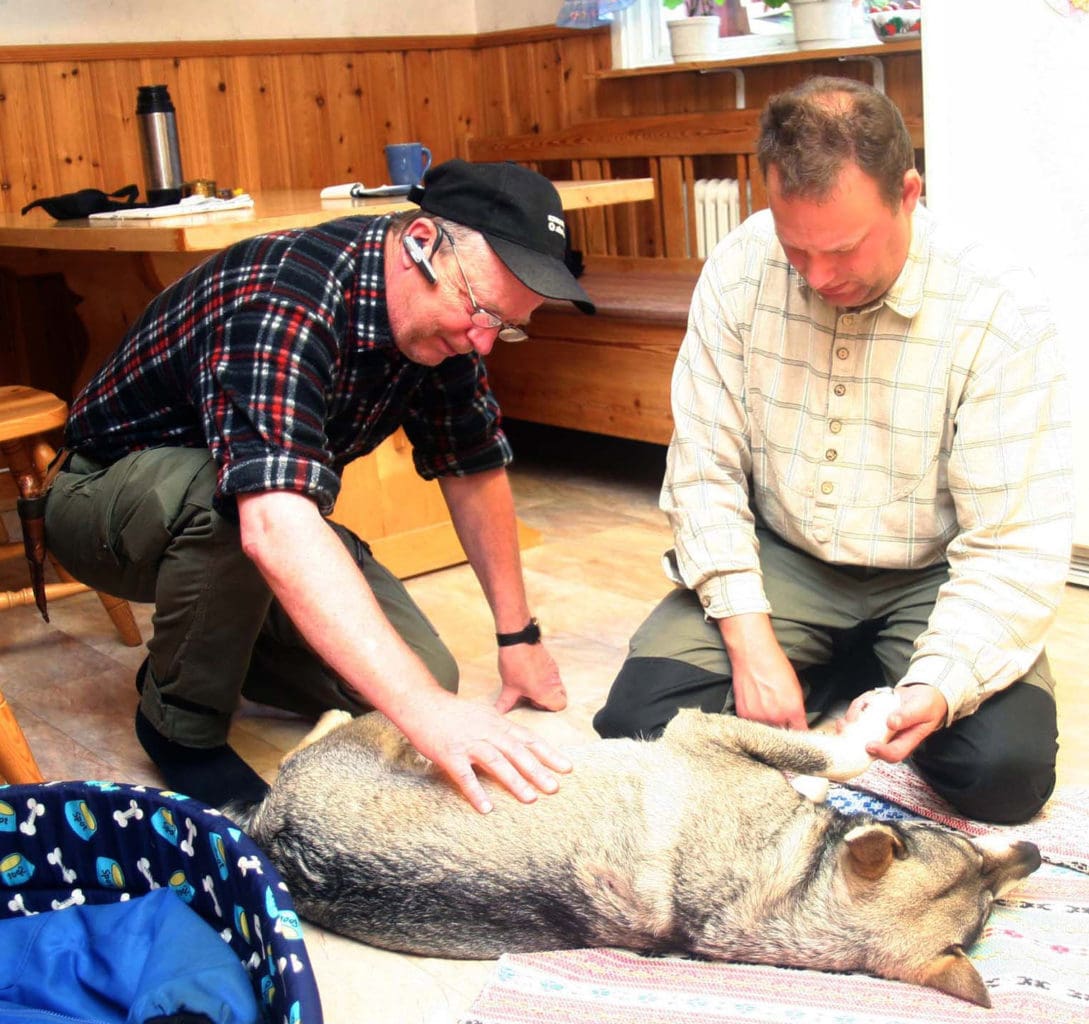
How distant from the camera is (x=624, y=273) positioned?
4.64 metres

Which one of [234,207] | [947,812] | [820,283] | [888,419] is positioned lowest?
[947,812]

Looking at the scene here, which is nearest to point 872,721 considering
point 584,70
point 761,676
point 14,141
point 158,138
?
point 761,676

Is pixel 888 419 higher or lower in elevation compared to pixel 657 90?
lower

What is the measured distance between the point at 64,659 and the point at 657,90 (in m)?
3.06

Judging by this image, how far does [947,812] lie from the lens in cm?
206

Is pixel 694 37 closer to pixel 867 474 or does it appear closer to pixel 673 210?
pixel 673 210

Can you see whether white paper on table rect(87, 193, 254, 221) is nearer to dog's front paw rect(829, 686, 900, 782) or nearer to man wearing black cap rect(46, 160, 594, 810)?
man wearing black cap rect(46, 160, 594, 810)

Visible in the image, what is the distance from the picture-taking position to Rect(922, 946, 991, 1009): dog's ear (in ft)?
5.07

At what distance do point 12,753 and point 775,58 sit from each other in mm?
3218

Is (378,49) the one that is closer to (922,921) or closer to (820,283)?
(820,283)

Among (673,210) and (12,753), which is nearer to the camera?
(12,753)

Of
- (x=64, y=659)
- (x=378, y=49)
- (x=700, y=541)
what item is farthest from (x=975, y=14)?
(x=378, y=49)

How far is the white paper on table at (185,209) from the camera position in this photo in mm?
3092

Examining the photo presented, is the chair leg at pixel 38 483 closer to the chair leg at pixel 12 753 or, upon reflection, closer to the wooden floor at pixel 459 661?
the wooden floor at pixel 459 661
